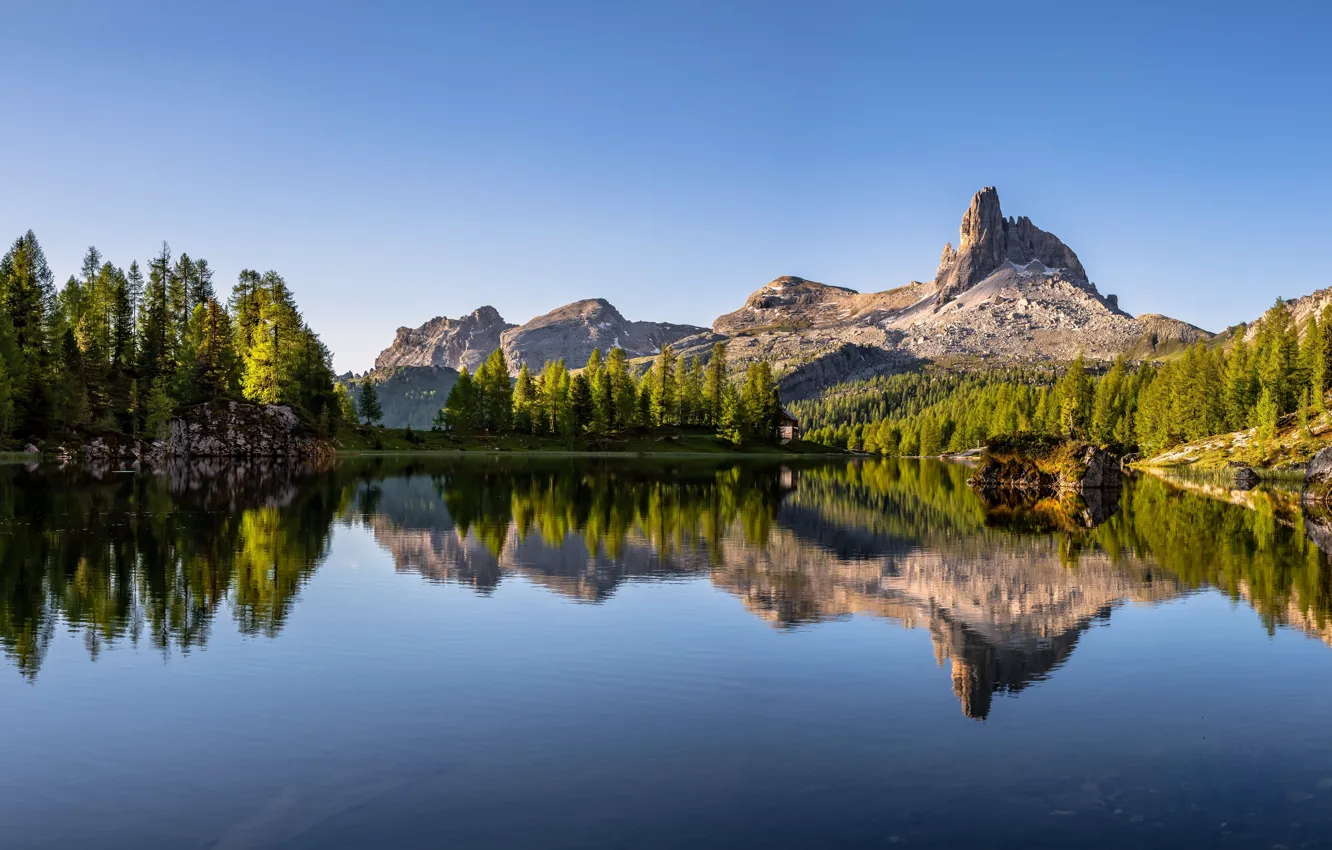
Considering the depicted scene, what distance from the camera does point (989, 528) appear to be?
173ft

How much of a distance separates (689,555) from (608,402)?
140965 mm

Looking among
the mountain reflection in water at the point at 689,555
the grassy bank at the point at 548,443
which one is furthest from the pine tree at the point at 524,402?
the mountain reflection in water at the point at 689,555

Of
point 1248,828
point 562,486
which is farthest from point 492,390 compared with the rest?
point 1248,828

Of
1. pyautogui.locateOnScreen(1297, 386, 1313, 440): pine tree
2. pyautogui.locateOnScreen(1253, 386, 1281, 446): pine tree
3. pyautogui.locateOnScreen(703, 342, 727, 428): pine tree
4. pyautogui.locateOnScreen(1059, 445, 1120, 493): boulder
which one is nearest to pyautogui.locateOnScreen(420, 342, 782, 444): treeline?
pyautogui.locateOnScreen(703, 342, 727, 428): pine tree

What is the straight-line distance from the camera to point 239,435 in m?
123

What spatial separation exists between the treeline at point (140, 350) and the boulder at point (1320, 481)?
115905 mm

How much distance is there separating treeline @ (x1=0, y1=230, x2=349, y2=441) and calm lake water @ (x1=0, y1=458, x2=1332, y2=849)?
8282 cm

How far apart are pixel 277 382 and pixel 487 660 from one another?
122 m

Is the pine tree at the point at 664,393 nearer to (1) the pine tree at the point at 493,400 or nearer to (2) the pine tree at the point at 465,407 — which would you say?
(1) the pine tree at the point at 493,400

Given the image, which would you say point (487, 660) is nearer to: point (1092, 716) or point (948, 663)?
point (948, 663)

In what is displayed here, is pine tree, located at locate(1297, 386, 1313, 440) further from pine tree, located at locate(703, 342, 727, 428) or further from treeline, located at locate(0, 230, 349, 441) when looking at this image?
treeline, located at locate(0, 230, 349, 441)

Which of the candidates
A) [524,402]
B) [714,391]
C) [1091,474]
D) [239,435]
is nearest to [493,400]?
[524,402]

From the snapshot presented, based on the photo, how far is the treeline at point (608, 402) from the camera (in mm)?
175250

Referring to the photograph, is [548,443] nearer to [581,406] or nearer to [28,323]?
[581,406]
